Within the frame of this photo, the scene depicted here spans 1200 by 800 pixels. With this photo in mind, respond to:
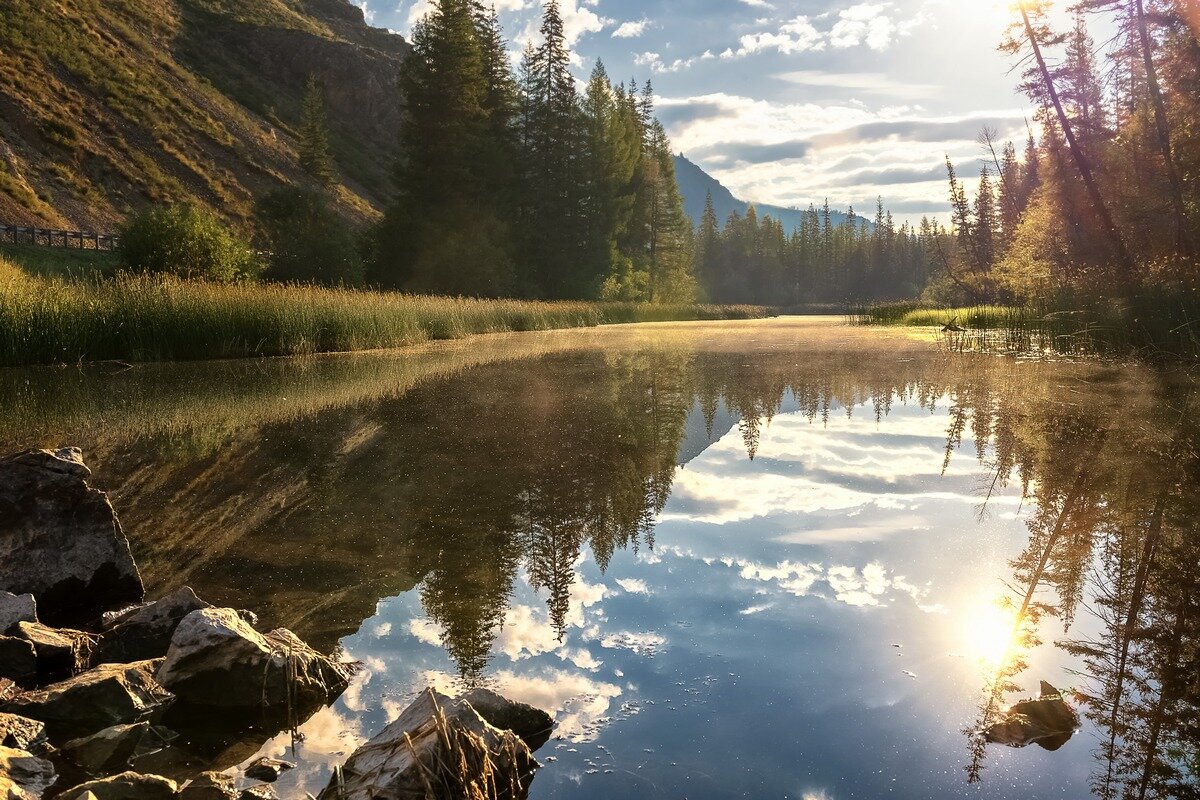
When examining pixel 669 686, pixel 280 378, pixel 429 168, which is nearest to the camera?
pixel 669 686

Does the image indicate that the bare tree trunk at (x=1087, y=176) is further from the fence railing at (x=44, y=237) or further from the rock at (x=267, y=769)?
the fence railing at (x=44, y=237)

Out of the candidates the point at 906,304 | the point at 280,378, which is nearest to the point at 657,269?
the point at 906,304

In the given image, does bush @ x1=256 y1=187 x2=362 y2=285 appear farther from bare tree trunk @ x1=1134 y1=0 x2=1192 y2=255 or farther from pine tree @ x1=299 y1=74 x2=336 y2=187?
pine tree @ x1=299 y1=74 x2=336 y2=187

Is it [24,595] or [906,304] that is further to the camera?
[906,304]

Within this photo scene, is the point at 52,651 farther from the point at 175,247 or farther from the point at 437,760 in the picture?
the point at 175,247

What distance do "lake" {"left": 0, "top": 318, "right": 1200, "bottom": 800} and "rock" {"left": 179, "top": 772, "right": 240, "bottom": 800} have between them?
0.54ft

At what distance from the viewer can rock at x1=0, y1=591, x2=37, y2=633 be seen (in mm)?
3176

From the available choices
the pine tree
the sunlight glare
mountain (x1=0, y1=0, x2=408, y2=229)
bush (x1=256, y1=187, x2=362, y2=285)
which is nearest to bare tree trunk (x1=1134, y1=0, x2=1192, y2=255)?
the sunlight glare

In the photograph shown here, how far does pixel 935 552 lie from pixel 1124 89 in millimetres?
30429

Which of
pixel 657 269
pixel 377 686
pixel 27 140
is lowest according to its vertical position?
pixel 377 686

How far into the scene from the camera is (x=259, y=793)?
7.43ft

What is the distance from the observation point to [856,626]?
342 cm

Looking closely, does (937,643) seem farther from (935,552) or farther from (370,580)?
(370,580)

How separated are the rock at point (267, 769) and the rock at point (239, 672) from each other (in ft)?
1.13
